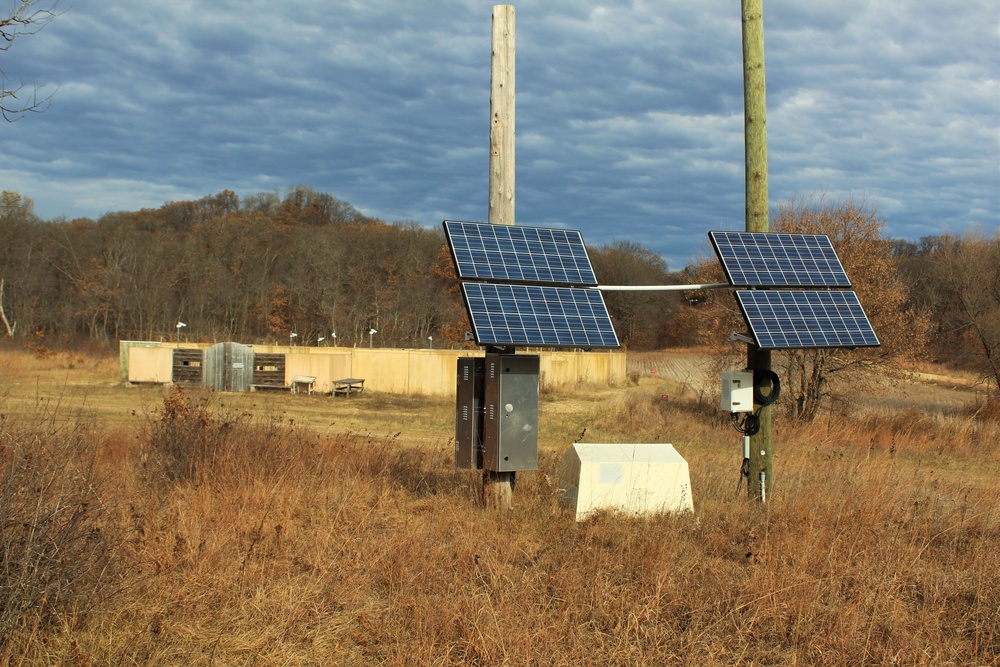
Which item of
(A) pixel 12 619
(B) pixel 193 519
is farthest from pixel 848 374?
(A) pixel 12 619

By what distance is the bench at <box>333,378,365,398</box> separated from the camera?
30.1 meters

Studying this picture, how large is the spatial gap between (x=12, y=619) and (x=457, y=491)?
4.65 metres

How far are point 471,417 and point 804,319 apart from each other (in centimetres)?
362

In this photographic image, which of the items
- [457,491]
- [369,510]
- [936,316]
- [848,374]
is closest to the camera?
[369,510]

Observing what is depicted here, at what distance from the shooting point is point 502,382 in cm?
778

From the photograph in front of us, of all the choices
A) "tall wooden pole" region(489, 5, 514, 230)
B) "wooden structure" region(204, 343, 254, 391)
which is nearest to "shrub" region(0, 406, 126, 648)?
"tall wooden pole" region(489, 5, 514, 230)

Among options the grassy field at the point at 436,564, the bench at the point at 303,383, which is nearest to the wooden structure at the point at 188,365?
the bench at the point at 303,383

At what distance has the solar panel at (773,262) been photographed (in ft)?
28.7

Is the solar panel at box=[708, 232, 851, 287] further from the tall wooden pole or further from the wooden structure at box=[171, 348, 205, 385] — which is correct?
the wooden structure at box=[171, 348, 205, 385]

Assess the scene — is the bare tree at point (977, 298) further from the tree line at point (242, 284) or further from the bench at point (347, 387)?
the tree line at point (242, 284)

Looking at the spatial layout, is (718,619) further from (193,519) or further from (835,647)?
(193,519)

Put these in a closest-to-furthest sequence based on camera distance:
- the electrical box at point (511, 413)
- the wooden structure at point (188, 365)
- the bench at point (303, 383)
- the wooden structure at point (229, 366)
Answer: the electrical box at point (511, 413)
the bench at point (303, 383)
the wooden structure at point (229, 366)
the wooden structure at point (188, 365)

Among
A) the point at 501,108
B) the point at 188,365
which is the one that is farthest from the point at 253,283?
the point at 501,108

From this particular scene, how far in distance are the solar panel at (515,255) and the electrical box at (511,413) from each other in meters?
0.87
